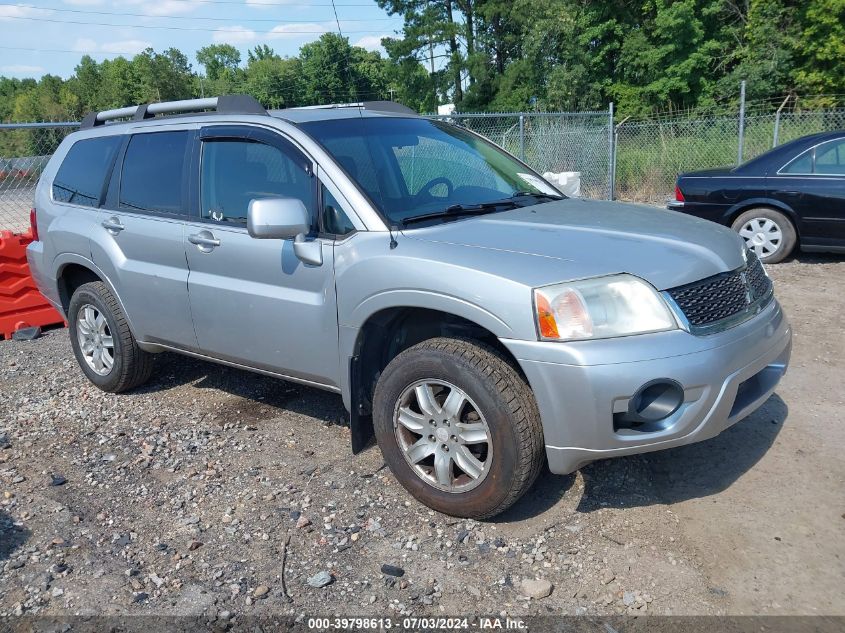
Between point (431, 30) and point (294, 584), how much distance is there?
41.8 meters

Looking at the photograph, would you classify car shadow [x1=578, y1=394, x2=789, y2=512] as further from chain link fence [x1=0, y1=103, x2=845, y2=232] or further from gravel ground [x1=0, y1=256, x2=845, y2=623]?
chain link fence [x1=0, y1=103, x2=845, y2=232]

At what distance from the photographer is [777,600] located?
2662 millimetres

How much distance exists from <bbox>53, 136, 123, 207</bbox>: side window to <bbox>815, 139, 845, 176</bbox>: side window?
284 inches

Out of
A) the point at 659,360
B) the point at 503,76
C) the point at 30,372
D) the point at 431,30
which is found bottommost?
the point at 30,372

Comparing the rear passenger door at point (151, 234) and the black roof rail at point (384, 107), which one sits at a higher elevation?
the black roof rail at point (384, 107)

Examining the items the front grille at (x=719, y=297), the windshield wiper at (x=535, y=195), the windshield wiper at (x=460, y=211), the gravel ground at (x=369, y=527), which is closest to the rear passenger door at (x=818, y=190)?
the gravel ground at (x=369, y=527)

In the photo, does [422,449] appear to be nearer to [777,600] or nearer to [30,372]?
[777,600]

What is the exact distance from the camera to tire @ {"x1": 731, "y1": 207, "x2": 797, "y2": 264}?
8.08m

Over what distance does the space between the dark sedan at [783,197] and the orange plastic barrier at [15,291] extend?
7.37 metres

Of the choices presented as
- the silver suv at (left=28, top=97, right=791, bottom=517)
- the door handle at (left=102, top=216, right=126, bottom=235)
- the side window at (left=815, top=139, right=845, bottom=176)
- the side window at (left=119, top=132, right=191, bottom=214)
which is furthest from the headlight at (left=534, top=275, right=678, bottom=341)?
the side window at (left=815, top=139, right=845, bottom=176)

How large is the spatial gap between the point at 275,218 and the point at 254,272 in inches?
22.8

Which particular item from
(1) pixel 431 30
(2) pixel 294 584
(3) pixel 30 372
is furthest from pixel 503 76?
(2) pixel 294 584

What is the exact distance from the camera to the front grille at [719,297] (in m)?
2.93

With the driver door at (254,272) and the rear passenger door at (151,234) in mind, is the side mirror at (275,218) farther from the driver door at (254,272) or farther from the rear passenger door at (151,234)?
the rear passenger door at (151,234)
